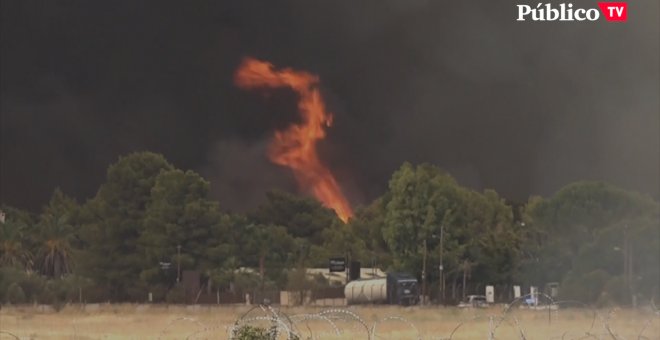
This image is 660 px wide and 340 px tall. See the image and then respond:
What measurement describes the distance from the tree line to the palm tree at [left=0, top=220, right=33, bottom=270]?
13 centimetres

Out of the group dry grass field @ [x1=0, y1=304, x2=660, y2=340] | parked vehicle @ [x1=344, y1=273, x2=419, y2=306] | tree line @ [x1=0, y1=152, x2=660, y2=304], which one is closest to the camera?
dry grass field @ [x1=0, y1=304, x2=660, y2=340]

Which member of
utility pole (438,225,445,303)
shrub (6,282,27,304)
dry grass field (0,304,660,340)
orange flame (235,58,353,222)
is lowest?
dry grass field (0,304,660,340)

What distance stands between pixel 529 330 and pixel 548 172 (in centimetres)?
5709

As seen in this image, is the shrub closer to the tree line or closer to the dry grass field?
the tree line

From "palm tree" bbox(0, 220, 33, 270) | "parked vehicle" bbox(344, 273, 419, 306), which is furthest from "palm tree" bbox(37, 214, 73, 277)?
"parked vehicle" bbox(344, 273, 419, 306)

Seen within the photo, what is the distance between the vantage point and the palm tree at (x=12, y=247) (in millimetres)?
97750

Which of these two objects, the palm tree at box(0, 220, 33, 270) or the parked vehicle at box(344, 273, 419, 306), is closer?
the parked vehicle at box(344, 273, 419, 306)

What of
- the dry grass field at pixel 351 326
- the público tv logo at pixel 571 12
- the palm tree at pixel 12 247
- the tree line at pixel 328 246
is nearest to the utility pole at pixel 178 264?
the tree line at pixel 328 246

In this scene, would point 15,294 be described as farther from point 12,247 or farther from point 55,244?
point 55,244

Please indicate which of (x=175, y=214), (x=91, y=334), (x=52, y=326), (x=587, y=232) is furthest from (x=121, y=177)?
(x=91, y=334)

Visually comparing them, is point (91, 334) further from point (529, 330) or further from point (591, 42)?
point (591, 42)

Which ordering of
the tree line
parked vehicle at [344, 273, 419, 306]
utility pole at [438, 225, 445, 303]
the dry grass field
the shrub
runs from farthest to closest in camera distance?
utility pole at [438, 225, 445, 303] → the tree line → parked vehicle at [344, 273, 419, 306] → the shrub → the dry grass field

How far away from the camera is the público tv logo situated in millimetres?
71438

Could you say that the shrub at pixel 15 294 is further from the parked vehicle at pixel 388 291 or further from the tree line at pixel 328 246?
the parked vehicle at pixel 388 291
